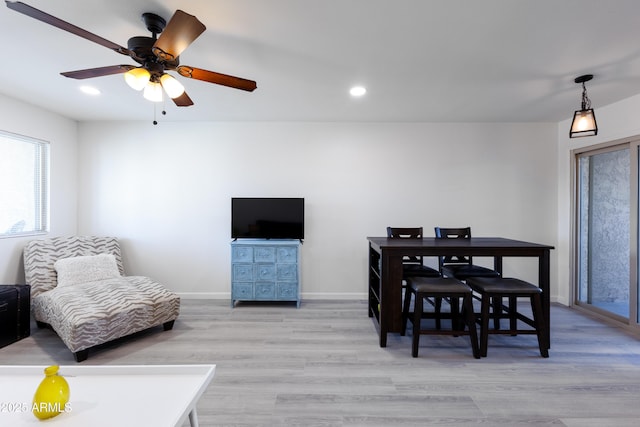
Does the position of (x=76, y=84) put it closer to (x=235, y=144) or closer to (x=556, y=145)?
(x=235, y=144)

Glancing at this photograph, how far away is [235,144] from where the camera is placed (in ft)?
12.7

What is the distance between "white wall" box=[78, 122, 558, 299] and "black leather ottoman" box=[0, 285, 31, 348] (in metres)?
1.20

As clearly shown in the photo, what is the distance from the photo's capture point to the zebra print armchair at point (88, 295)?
2.33 metres

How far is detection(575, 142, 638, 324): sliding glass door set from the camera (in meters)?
3.02

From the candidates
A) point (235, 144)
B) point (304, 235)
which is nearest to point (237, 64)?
point (235, 144)

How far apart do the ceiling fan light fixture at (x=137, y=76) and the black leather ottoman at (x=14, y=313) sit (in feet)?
7.88

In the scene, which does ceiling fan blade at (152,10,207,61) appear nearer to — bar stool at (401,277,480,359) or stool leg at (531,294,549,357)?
bar stool at (401,277,480,359)

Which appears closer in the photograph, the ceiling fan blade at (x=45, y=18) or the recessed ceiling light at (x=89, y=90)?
the ceiling fan blade at (x=45, y=18)

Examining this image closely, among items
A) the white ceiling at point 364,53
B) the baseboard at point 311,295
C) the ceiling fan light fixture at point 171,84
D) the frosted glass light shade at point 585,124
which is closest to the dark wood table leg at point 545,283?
the frosted glass light shade at point 585,124

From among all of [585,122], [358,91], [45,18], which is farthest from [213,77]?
[585,122]

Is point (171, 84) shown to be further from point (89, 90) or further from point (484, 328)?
point (484, 328)

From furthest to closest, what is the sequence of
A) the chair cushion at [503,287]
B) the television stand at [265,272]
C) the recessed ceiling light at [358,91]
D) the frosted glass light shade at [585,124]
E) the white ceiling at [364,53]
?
the television stand at [265,272]
the recessed ceiling light at [358,91]
the frosted glass light shade at [585,124]
the chair cushion at [503,287]
the white ceiling at [364,53]

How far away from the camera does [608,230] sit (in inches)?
131

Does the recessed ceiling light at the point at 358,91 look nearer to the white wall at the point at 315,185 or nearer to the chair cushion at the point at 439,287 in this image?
the white wall at the point at 315,185
